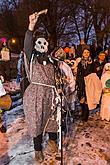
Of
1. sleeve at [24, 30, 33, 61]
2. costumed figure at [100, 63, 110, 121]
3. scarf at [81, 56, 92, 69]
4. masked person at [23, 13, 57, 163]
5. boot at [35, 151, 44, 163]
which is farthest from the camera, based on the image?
costumed figure at [100, 63, 110, 121]

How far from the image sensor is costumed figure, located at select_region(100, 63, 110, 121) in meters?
7.33

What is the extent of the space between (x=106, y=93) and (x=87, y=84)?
55 cm

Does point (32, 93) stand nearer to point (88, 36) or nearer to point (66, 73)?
point (66, 73)

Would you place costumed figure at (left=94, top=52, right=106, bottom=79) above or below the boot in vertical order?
above

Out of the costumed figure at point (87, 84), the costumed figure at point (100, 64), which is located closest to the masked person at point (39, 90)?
the costumed figure at point (87, 84)

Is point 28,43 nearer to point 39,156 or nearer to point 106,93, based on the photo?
point 39,156

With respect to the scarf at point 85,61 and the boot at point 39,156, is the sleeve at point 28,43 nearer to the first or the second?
the boot at point 39,156

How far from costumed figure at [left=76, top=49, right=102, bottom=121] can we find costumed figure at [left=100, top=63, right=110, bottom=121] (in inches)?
4.7

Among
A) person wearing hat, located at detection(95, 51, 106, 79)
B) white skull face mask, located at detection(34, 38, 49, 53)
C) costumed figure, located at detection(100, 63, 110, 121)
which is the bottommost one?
costumed figure, located at detection(100, 63, 110, 121)

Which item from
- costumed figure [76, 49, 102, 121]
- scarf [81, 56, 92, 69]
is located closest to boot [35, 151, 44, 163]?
costumed figure [76, 49, 102, 121]

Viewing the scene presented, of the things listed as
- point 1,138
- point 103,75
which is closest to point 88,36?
point 103,75

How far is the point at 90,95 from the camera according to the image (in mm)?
7199

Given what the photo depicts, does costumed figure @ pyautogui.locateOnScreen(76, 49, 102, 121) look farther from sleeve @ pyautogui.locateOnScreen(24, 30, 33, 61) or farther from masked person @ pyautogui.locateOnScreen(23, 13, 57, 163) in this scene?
sleeve @ pyautogui.locateOnScreen(24, 30, 33, 61)

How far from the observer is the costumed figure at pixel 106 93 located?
733 centimetres
